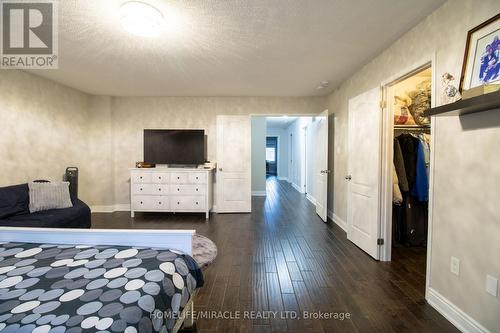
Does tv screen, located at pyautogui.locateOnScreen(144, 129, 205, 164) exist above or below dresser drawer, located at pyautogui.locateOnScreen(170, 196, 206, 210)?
above

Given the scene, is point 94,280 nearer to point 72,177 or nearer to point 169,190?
point 169,190

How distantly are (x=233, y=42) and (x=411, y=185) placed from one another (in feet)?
9.07

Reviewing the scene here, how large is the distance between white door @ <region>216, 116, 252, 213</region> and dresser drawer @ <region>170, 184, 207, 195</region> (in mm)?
449

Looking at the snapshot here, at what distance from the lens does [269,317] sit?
6.11ft

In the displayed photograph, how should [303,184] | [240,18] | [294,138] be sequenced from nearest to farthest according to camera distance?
[240,18] < [303,184] < [294,138]

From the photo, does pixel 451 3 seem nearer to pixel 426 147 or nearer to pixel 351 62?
pixel 351 62

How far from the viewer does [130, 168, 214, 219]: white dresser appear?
4.71 metres

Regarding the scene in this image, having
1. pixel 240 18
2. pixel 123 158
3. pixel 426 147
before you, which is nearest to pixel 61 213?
pixel 123 158

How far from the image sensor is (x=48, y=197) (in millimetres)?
3307

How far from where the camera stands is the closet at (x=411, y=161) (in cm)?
312

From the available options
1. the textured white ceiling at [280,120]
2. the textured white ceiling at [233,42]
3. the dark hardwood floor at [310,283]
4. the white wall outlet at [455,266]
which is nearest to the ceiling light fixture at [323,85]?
the textured white ceiling at [233,42]

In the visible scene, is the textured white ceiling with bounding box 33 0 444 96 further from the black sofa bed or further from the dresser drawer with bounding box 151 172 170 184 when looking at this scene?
the black sofa bed

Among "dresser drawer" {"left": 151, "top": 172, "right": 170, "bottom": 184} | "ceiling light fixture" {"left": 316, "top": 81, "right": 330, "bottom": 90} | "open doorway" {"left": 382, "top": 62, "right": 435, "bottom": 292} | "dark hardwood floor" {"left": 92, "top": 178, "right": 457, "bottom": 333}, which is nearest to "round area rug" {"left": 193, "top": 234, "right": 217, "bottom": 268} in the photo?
"dark hardwood floor" {"left": 92, "top": 178, "right": 457, "bottom": 333}

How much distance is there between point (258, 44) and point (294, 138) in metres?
6.82
